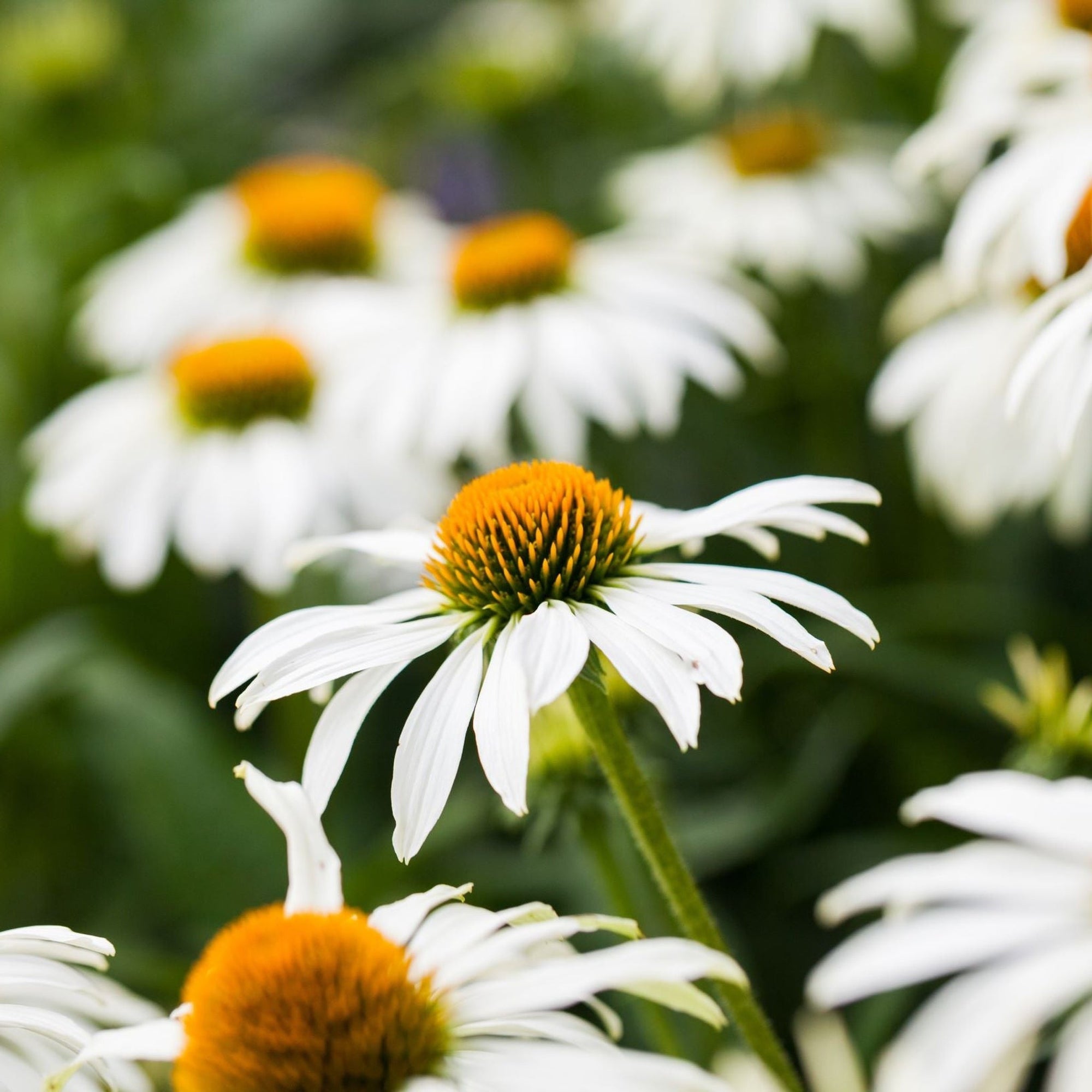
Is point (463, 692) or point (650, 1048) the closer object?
point (463, 692)

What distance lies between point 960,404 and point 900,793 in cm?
34

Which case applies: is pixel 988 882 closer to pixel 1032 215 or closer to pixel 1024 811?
pixel 1024 811

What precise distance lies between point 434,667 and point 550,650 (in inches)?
27.9

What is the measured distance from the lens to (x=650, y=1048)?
75 cm

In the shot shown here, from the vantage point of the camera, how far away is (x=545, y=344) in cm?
100

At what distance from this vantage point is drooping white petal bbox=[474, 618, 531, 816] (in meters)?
0.40

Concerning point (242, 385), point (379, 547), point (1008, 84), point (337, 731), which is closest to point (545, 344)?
point (242, 385)

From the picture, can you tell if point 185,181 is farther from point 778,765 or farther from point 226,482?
point 778,765

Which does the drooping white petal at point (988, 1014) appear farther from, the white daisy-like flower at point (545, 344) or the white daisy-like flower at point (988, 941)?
the white daisy-like flower at point (545, 344)

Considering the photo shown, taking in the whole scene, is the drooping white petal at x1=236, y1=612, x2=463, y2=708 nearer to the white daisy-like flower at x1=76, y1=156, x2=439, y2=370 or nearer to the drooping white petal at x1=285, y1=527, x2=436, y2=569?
the drooping white petal at x1=285, y1=527, x2=436, y2=569

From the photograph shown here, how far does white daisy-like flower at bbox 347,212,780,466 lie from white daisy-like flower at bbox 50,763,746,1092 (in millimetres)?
504

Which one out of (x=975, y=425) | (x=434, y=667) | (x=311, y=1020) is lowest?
(x=434, y=667)

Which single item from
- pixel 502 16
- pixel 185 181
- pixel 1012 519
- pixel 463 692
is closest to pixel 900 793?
pixel 1012 519

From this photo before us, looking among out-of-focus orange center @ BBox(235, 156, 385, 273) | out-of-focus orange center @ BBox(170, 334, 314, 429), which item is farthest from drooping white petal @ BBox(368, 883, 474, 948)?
Result: out-of-focus orange center @ BBox(235, 156, 385, 273)
